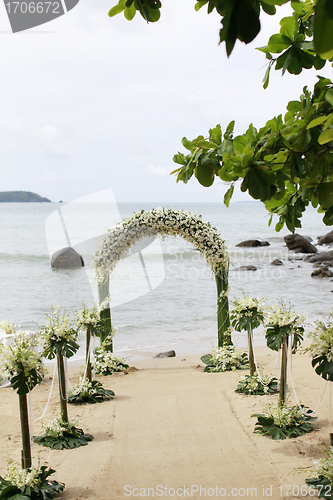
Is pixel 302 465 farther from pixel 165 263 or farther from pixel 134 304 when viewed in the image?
pixel 165 263

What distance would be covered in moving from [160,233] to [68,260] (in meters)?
13.9

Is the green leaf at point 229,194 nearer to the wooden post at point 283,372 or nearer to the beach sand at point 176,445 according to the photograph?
the beach sand at point 176,445

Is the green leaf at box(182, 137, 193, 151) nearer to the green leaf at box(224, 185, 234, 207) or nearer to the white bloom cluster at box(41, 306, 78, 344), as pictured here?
the green leaf at box(224, 185, 234, 207)

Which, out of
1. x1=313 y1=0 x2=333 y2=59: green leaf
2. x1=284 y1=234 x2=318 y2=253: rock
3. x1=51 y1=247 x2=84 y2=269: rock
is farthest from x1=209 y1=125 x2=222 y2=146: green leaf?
x1=284 y1=234 x2=318 y2=253: rock

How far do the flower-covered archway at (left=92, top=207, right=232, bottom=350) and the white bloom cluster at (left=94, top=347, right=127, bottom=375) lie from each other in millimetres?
419

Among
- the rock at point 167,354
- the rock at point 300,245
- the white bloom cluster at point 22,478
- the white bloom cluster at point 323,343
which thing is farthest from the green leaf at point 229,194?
the rock at point 300,245

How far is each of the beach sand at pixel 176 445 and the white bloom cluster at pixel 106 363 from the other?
1.91ft

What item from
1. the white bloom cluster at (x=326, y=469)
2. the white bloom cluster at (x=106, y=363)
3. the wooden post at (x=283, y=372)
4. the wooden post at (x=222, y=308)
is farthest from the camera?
the wooden post at (x=222, y=308)

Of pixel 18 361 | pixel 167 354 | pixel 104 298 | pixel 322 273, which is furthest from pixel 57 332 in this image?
pixel 322 273

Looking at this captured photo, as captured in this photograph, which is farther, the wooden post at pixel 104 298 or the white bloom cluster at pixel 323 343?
the wooden post at pixel 104 298

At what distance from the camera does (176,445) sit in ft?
13.1

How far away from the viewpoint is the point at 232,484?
3217mm

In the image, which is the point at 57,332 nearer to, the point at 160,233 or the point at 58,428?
the point at 58,428

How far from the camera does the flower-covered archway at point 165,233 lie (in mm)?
6629
